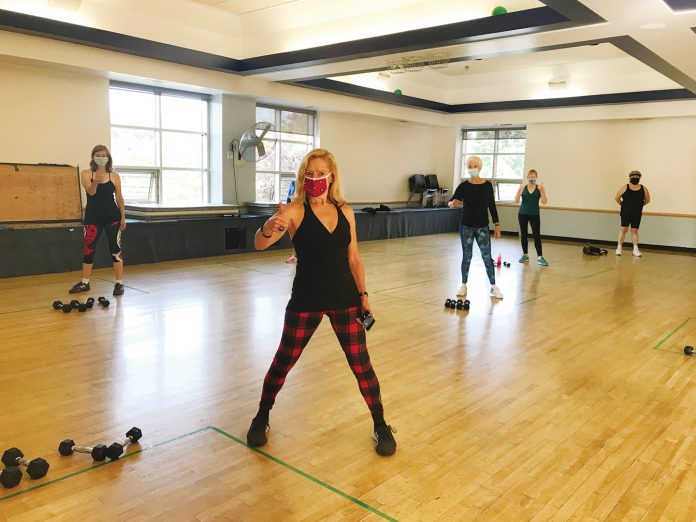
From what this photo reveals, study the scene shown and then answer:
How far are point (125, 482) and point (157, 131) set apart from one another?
8013mm

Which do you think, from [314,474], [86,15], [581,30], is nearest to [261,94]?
[86,15]

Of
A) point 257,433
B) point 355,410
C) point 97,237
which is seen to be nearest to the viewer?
point 257,433

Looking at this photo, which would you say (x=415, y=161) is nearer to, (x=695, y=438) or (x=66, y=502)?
(x=695, y=438)

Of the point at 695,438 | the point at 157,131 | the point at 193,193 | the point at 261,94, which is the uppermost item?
the point at 261,94

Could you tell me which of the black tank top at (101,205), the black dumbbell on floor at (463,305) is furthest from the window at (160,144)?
the black dumbbell on floor at (463,305)

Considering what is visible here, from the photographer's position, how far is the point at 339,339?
2.77 meters

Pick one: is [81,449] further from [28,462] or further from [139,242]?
[139,242]

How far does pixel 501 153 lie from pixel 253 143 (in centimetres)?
744

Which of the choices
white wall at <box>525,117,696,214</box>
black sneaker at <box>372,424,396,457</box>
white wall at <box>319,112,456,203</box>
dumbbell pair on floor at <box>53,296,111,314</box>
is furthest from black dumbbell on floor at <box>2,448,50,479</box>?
white wall at <box>525,117,696,214</box>

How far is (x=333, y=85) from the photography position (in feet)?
35.2

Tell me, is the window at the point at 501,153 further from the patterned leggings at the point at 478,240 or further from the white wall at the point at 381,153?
the patterned leggings at the point at 478,240

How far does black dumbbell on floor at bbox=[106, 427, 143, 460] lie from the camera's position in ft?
8.77

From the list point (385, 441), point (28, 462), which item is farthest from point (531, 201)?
point (28, 462)

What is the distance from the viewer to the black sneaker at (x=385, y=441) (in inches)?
111
